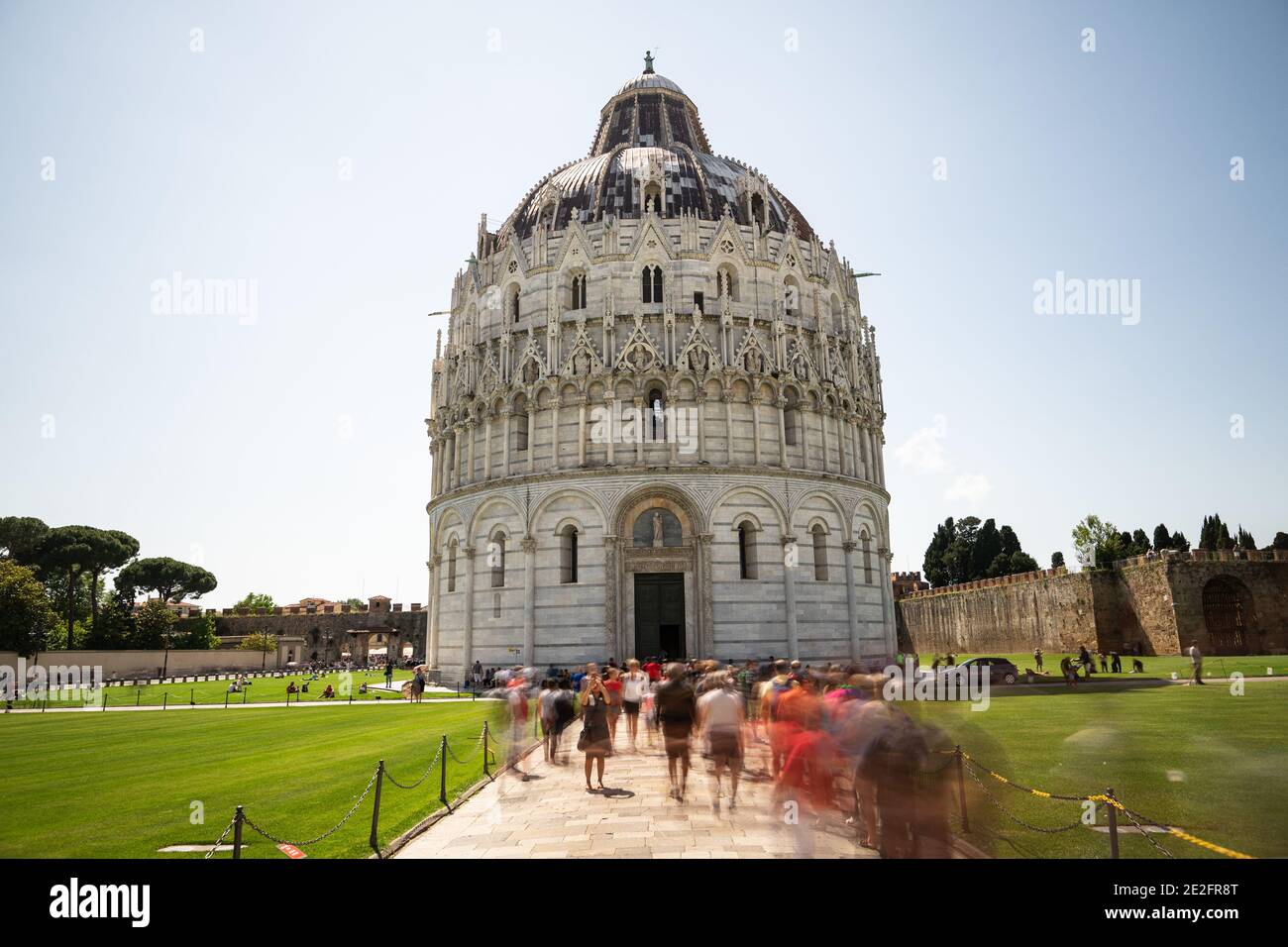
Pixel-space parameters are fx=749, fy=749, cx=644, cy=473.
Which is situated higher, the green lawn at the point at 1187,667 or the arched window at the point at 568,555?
the arched window at the point at 568,555

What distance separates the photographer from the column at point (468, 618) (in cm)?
3741

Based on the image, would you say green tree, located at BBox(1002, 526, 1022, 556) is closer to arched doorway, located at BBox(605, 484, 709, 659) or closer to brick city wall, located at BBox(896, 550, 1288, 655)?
brick city wall, located at BBox(896, 550, 1288, 655)

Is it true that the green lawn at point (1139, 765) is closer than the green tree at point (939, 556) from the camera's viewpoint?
Yes

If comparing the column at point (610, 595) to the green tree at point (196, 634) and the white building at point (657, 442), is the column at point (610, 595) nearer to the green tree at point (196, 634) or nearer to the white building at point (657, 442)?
the white building at point (657, 442)

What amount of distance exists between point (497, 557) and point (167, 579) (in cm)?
8272

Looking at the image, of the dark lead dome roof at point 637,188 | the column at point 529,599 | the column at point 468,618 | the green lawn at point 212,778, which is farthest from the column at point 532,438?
the green lawn at point 212,778

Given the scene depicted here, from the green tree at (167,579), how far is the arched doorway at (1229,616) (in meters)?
106

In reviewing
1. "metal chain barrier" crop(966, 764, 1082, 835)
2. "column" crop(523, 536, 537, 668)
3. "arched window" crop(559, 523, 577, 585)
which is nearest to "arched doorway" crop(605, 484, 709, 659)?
"arched window" crop(559, 523, 577, 585)

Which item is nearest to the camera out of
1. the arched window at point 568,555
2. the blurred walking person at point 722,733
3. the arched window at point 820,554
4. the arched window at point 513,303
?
the blurred walking person at point 722,733

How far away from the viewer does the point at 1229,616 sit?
45688mm
